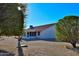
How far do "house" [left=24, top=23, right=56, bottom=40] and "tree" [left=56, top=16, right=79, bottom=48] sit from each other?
0.28ft

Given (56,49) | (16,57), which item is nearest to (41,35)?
(56,49)

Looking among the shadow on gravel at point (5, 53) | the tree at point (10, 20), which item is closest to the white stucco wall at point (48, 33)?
the tree at point (10, 20)

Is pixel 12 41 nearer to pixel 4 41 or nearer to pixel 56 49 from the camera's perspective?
pixel 4 41

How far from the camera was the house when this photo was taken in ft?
10.4

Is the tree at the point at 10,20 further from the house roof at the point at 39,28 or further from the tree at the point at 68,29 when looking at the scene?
the tree at the point at 68,29

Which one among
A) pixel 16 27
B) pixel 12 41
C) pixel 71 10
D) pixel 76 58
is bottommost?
pixel 76 58

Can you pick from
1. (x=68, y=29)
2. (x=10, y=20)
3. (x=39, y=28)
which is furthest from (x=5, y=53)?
(x=68, y=29)

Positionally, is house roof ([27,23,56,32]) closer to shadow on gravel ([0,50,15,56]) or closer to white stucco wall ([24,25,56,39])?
white stucco wall ([24,25,56,39])

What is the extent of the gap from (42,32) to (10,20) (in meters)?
0.50

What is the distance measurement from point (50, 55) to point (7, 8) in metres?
0.94

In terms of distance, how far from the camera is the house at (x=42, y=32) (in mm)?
3168

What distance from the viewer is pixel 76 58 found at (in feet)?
10.4

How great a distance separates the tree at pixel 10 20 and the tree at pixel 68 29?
1.95 feet

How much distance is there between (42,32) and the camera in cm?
319
